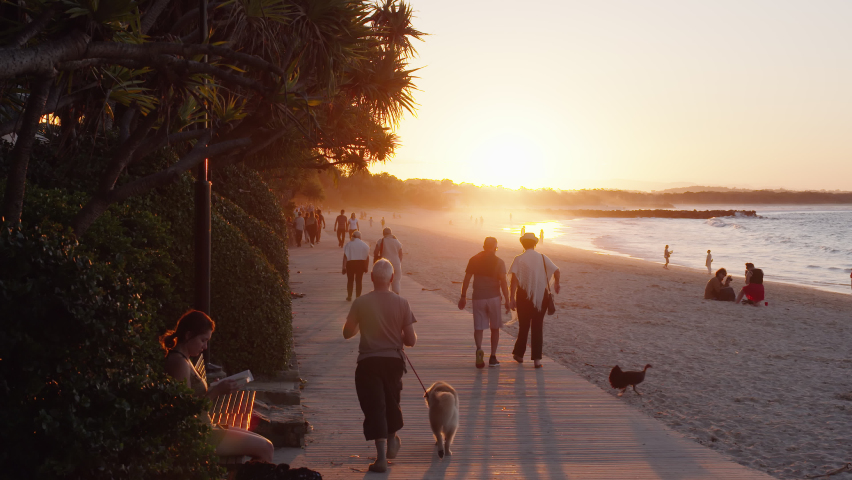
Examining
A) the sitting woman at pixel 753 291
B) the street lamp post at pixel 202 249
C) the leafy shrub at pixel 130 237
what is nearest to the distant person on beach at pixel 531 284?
the street lamp post at pixel 202 249

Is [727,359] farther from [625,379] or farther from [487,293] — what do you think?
[487,293]

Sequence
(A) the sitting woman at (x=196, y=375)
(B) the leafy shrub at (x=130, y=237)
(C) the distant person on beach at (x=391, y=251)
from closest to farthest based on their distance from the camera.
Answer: (A) the sitting woman at (x=196, y=375), (B) the leafy shrub at (x=130, y=237), (C) the distant person on beach at (x=391, y=251)

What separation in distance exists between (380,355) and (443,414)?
773 mm

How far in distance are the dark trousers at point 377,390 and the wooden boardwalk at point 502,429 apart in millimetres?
370

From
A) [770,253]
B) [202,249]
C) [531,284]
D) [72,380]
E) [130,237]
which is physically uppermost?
[130,237]

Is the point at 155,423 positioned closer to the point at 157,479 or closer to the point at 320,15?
the point at 157,479

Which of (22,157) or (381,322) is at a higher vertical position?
(22,157)

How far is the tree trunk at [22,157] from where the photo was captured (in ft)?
12.7

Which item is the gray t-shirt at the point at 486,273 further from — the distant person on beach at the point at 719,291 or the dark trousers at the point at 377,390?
the distant person on beach at the point at 719,291

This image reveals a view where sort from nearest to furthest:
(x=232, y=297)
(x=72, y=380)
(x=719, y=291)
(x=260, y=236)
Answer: (x=72, y=380), (x=232, y=297), (x=260, y=236), (x=719, y=291)

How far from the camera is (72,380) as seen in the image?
8.89 feet

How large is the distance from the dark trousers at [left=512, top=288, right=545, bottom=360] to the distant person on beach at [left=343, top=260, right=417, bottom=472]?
146 inches

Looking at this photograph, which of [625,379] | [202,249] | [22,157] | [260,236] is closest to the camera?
[22,157]

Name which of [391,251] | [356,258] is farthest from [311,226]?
[391,251]
